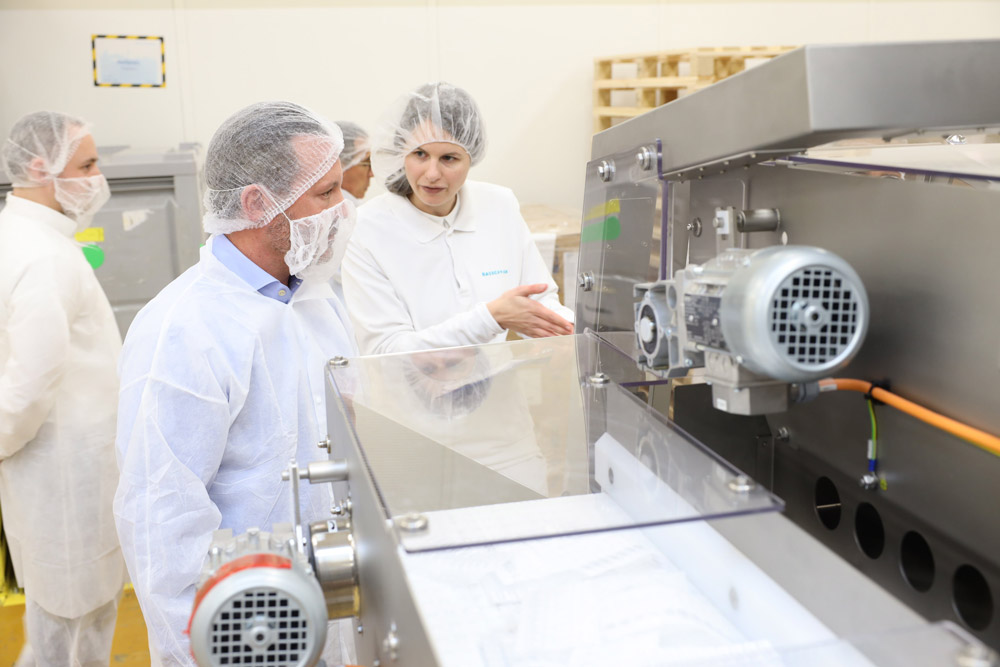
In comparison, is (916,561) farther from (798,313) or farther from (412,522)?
(412,522)

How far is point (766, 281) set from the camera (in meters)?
0.57

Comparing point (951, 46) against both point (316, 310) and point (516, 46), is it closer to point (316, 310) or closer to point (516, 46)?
point (316, 310)

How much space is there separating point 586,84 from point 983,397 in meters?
3.19

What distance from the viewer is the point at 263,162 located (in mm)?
1357

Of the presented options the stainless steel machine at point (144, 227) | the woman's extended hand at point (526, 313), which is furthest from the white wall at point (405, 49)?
the woman's extended hand at point (526, 313)

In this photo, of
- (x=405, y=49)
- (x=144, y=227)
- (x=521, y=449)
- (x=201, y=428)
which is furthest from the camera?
(x=405, y=49)

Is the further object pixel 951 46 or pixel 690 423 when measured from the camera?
pixel 690 423

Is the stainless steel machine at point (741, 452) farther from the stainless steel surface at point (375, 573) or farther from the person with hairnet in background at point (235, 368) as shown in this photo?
the person with hairnet in background at point (235, 368)

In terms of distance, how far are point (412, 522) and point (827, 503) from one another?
0.50m

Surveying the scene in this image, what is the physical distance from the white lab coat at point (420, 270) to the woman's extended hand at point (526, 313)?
73 millimetres

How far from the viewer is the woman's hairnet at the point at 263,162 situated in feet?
4.45

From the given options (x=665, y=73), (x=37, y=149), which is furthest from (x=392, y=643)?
(x=665, y=73)

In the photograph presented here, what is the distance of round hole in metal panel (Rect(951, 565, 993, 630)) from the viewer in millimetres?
677

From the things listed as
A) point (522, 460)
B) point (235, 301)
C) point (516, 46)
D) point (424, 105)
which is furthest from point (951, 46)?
point (516, 46)
